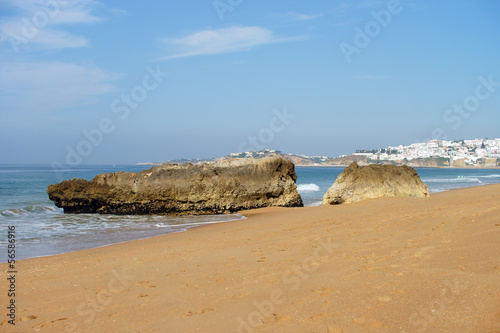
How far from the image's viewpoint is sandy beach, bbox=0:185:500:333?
3.93m

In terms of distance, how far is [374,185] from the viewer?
60.1 feet

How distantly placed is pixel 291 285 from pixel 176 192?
46.3 ft

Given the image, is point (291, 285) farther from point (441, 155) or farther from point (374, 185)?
point (441, 155)

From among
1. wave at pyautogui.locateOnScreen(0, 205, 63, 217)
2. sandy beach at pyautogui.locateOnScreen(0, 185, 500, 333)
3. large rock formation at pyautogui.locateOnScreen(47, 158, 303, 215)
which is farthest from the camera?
wave at pyautogui.locateOnScreen(0, 205, 63, 217)

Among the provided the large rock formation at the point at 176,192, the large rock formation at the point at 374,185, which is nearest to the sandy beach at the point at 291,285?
the large rock formation at the point at 374,185

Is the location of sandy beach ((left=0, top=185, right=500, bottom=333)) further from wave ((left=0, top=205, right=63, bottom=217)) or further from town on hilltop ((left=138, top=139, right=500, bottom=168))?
town on hilltop ((left=138, top=139, right=500, bottom=168))

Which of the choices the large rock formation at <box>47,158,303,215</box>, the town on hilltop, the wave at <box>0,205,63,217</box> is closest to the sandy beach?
the large rock formation at <box>47,158,303,215</box>

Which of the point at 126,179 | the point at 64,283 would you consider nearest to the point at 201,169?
the point at 126,179

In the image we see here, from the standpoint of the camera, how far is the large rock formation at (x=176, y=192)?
61.1 ft

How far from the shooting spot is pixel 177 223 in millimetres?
15539

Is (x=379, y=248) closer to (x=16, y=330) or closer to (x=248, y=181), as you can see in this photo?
(x=16, y=330)

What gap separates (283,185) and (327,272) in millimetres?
14733

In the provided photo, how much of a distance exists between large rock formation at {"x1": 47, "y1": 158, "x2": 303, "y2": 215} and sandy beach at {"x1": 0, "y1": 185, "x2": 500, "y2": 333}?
10.1 m

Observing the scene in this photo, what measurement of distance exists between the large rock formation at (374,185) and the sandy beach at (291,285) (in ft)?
31.9
